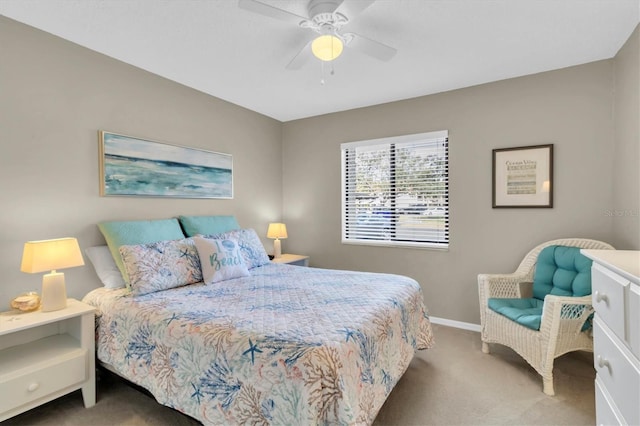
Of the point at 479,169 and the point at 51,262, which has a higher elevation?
the point at 479,169

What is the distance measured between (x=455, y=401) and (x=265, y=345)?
1.44 meters

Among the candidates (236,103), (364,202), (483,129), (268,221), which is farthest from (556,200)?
(236,103)

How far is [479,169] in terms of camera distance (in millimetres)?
3164

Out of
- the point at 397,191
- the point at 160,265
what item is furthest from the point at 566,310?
the point at 160,265

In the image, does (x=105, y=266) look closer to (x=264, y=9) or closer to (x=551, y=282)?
(x=264, y=9)

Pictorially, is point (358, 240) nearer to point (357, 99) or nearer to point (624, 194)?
point (357, 99)

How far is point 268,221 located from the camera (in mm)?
4227

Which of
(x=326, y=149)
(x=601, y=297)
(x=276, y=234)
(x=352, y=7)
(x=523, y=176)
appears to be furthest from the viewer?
(x=326, y=149)

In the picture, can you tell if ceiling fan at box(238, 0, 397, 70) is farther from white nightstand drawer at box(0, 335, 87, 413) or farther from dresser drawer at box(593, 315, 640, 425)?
white nightstand drawer at box(0, 335, 87, 413)

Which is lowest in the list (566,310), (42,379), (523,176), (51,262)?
(42,379)

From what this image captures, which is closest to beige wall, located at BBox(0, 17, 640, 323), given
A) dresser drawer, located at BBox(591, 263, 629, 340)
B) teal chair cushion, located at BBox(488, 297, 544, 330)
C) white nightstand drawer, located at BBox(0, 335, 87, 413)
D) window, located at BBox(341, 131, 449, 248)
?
window, located at BBox(341, 131, 449, 248)

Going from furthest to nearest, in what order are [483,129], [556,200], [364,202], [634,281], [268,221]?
[268,221]
[364,202]
[483,129]
[556,200]
[634,281]

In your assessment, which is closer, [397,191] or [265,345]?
[265,345]

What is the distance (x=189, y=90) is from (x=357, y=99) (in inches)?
70.7
